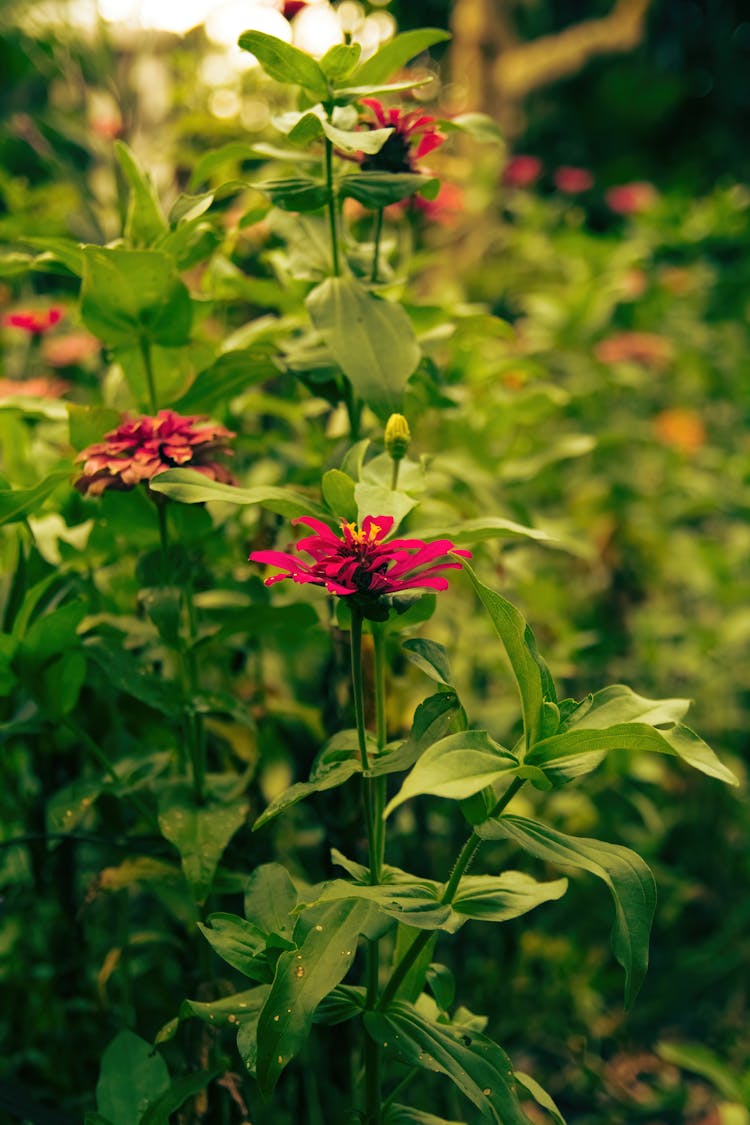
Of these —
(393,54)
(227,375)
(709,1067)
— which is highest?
(393,54)

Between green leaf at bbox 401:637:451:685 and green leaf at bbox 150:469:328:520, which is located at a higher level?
green leaf at bbox 150:469:328:520

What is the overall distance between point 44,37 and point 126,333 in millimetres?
849

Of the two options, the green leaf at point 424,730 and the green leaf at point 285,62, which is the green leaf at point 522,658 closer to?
the green leaf at point 424,730

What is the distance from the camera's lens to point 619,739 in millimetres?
510

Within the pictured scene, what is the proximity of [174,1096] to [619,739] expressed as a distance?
0.37 metres

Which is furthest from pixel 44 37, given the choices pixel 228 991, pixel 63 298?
pixel 228 991

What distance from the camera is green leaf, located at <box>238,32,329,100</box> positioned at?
0.64 meters

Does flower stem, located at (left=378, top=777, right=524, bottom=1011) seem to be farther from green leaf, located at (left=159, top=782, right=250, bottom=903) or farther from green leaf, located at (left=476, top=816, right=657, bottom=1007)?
green leaf, located at (left=159, top=782, right=250, bottom=903)

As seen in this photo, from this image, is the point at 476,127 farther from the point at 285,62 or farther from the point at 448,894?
the point at 448,894

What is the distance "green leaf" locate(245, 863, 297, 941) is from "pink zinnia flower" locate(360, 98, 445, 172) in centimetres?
50

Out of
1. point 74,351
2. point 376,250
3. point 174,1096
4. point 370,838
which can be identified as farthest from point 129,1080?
point 74,351

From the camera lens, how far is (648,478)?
1.98 m

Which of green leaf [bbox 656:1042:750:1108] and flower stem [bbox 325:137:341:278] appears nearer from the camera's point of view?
flower stem [bbox 325:137:341:278]

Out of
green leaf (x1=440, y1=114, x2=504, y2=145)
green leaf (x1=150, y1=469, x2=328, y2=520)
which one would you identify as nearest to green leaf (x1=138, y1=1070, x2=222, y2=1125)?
green leaf (x1=150, y1=469, x2=328, y2=520)
